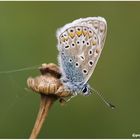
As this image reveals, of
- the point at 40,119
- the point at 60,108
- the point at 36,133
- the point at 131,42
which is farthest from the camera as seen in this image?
the point at 131,42

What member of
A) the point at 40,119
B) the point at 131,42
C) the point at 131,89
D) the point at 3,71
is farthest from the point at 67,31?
the point at 131,42

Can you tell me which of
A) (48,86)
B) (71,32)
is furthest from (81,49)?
(48,86)

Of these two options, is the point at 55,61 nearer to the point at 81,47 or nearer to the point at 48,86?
the point at 81,47

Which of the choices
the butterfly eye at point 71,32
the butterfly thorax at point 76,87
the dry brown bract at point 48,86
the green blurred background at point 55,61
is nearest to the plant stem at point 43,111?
the dry brown bract at point 48,86

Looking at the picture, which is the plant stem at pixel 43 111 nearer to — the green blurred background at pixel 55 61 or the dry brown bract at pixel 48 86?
the dry brown bract at pixel 48 86

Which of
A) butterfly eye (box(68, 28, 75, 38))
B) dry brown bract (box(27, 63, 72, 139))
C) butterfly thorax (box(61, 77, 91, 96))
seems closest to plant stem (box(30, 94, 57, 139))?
dry brown bract (box(27, 63, 72, 139))

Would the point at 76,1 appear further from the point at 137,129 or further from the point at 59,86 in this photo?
the point at 59,86
